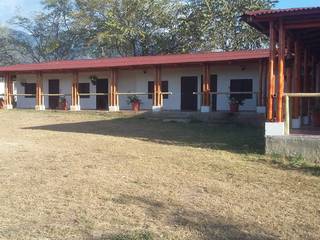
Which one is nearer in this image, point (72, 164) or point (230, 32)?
point (72, 164)

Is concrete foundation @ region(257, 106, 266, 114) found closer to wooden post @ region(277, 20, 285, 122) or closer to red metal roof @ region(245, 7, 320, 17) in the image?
wooden post @ region(277, 20, 285, 122)


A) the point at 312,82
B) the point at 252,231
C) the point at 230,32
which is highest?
the point at 230,32

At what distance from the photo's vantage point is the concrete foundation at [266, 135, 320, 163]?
11.1 meters

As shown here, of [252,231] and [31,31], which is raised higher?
[31,31]

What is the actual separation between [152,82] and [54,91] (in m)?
7.21

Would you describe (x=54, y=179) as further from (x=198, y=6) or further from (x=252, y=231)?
(x=198, y=6)

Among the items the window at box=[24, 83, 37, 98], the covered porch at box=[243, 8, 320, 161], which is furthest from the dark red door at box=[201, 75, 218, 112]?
the window at box=[24, 83, 37, 98]

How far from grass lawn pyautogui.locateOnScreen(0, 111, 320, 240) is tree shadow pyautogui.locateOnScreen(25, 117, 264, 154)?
23 centimetres

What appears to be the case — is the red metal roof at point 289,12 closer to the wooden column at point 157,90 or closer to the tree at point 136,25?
the wooden column at point 157,90

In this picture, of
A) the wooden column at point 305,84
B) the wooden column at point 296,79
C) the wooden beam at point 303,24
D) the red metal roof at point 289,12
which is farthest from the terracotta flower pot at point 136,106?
the red metal roof at point 289,12

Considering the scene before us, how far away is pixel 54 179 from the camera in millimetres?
8781

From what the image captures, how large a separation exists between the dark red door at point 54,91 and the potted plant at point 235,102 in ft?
39.5

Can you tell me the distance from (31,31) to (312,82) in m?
41.6

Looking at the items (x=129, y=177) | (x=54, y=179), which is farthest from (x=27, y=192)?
(x=129, y=177)
